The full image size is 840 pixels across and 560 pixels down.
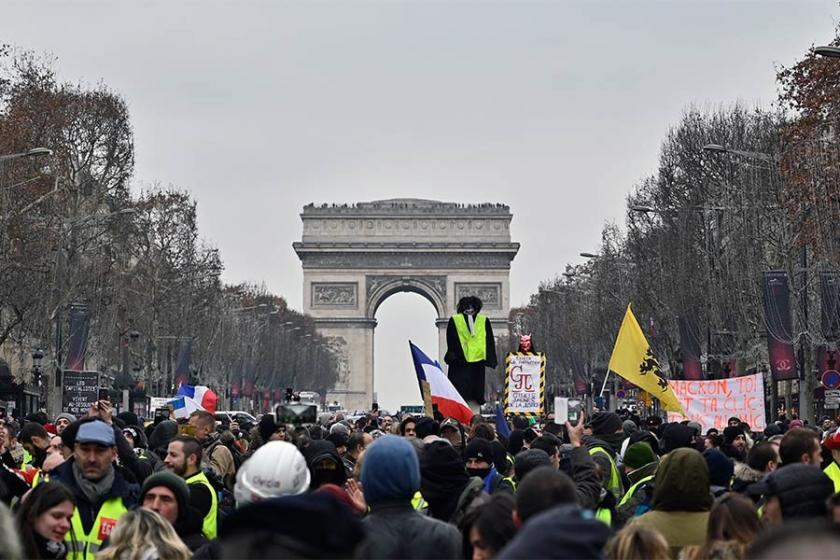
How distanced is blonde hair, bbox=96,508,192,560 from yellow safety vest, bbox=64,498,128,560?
1.15m

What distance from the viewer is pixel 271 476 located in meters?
8.02

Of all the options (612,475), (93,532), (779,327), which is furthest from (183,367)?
(93,532)

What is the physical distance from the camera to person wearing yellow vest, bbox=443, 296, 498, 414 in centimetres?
1878

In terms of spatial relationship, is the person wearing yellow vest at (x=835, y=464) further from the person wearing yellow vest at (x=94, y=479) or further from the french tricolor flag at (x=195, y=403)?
the french tricolor flag at (x=195, y=403)

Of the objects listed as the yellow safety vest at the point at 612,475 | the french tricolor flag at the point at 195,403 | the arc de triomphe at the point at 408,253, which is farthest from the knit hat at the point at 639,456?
the arc de triomphe at the point at 408,253

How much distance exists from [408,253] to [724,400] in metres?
108

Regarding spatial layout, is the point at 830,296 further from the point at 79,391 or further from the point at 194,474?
the point at 194,474

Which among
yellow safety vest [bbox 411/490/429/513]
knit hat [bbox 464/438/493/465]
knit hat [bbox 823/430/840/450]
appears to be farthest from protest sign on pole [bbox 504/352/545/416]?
yellow safety vest [bbox 411/490/429/513]

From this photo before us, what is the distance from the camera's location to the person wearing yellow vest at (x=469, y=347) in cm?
1878

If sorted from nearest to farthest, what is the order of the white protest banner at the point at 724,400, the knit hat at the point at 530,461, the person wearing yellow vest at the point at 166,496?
the person wearing yellow vest at the point at 166,496 → the knit hat at the point at 530,461 → the white protest banner at the point at 724,400

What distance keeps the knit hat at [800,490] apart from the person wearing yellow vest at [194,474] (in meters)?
3.41

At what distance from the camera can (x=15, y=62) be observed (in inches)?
2126

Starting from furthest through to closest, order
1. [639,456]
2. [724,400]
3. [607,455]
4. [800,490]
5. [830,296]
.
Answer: [830,296], [724,400], [607,455], [639,456], [800,490]

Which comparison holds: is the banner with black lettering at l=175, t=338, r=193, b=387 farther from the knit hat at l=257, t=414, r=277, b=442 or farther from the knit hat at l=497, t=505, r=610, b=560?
the knit hat at l=497, t=505, r=610, b=560
